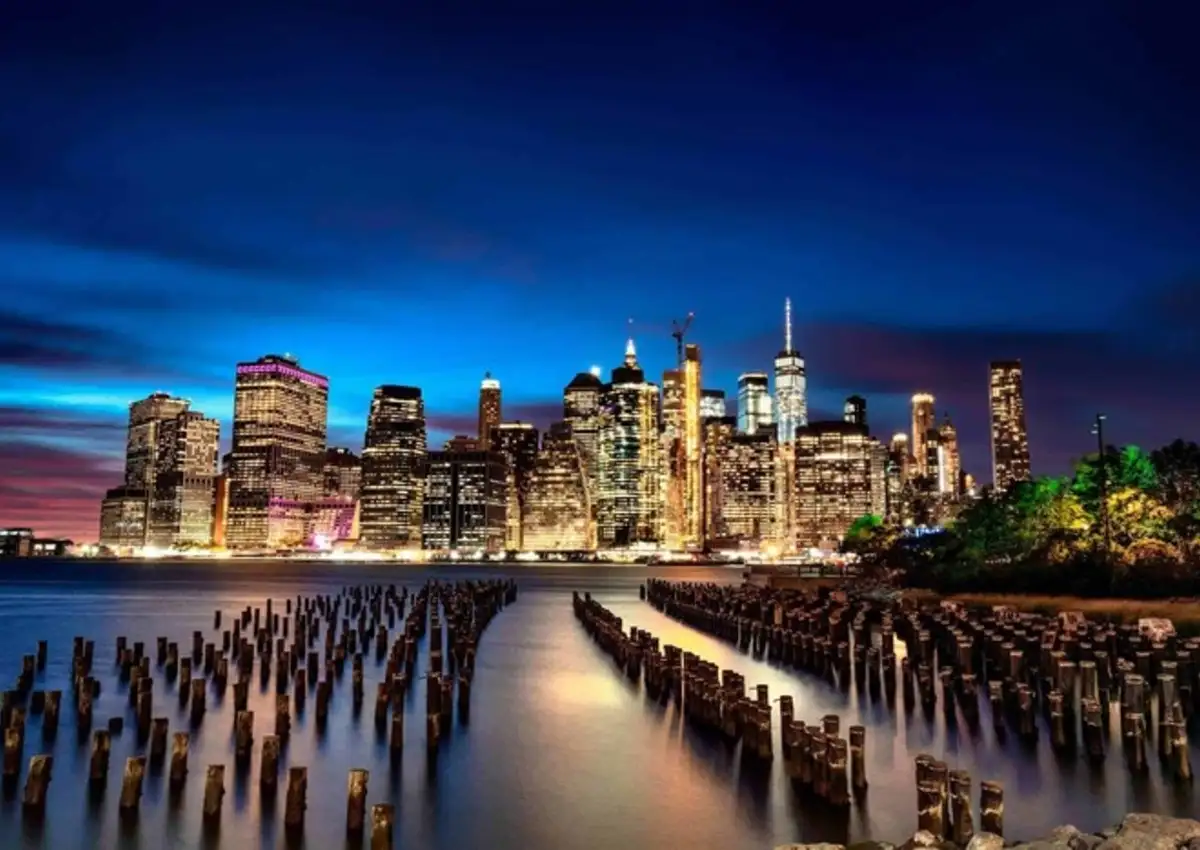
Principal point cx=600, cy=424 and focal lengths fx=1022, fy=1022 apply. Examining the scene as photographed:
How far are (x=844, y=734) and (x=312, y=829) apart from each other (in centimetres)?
1456

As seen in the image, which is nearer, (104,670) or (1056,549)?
(104,670)

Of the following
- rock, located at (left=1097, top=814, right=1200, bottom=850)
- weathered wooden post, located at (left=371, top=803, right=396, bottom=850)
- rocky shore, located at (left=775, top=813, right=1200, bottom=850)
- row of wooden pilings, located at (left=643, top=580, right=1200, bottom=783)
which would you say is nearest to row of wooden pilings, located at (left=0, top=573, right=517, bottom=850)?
weathered wooden post, located at (left=371, top=803, right=396, bottom=850)

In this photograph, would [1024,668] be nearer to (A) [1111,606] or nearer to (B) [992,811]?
(A) [1111,606]

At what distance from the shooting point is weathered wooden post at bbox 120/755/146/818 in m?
19.4

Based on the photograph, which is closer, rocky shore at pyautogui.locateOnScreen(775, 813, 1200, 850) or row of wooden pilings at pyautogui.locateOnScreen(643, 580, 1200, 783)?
rocky shore at pyautogui.locateOnScreen(775, 813, 1200, 850)

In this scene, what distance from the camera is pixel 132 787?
64.5ft

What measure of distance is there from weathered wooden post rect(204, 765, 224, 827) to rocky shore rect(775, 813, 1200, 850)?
10877mm

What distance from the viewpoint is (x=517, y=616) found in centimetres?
7250

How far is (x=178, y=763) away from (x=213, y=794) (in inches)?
96.2

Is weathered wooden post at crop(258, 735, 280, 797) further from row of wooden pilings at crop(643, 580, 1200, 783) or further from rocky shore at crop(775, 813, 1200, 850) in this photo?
row of wooden pilings at crop(643, 580, 1200, 783)

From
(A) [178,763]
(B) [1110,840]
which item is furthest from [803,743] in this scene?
(A) [178,763]

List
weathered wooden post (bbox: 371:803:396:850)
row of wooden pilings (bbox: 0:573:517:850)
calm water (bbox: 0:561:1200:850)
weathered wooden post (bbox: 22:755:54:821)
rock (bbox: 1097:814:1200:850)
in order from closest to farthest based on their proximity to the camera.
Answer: rock (bbox: 1097:814:1200:850) < weathered wooden post (bbox: 371:803:396:850) < calm water (bbox: 0:561:1200:850) < row of wooden pilings (bbox: 0:573:517:850) < weathered wooden post (bbox: 22:755:54:821)

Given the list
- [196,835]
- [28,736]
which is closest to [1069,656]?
[196,835]

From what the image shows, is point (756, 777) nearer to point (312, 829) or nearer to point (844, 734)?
point (844, 734)
